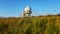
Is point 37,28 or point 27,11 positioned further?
point 27,11

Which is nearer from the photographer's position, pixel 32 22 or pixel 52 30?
pixel 52 30

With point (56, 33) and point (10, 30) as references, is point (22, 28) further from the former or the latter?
point (56, 33)

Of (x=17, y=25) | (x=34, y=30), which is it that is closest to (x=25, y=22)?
(x=17, y=25)

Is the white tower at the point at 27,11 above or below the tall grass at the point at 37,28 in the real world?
above

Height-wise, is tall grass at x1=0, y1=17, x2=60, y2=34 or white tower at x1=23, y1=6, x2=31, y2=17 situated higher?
white tower at x1=23, y1=6, x2=31, y2=17

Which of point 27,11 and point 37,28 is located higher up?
point 27,11

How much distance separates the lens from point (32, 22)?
7.60 metres

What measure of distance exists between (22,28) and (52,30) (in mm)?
1162

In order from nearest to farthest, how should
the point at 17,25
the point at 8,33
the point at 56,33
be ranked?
the point at 56,33 < the point at 8,33 < the point at 17,25

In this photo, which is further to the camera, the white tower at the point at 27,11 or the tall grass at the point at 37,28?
the white tower at the point at 27,11

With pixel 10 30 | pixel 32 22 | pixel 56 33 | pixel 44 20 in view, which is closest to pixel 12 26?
pixel 10 30

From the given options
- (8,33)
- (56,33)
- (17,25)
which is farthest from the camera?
(17,25)

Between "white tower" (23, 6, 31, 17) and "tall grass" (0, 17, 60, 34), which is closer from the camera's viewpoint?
"tall grass" (0, 17, 60, 34)

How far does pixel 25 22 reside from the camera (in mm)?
7996
